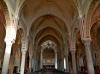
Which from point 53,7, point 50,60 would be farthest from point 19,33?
point 50,60

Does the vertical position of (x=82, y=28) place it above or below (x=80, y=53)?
above

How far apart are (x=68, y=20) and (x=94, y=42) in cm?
518

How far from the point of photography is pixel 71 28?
1714 cm

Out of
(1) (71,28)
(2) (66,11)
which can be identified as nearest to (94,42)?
(1) (71,28)

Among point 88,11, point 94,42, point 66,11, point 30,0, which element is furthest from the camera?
point 94,42

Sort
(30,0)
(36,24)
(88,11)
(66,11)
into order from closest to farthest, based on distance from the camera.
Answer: (88,11) → (30,0) → (66,11) → (36,24)

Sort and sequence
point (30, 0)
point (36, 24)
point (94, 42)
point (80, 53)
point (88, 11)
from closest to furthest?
point (88, 11) → point (30, 0) → point (94, 42) → point (36, 24) → point (80, 53)

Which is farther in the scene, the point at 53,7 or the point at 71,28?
the point at 53,7

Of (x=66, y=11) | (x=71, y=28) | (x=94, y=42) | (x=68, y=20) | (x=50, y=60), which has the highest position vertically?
(x=66, y=11)

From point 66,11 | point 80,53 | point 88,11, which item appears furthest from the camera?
point 80,53

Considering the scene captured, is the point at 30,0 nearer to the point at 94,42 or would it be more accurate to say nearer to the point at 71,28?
the point at 71,28

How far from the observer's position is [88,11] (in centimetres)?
1145

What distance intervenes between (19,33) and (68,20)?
6958 mm

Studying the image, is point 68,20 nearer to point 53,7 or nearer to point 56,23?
point 53,7
